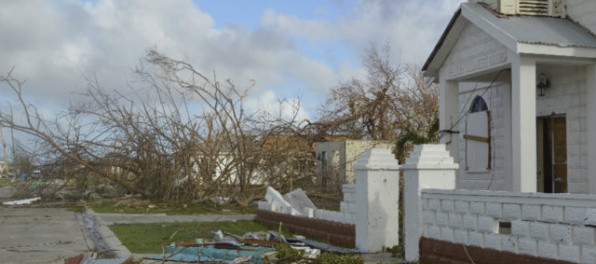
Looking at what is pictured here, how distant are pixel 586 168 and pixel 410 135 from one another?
3704mm

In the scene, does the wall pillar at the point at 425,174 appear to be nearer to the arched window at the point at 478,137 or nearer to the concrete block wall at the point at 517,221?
the concrete block wall at the point at 517,221

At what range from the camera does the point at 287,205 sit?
1543 cm

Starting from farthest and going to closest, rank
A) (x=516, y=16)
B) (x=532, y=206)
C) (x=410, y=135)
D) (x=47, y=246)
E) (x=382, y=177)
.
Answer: (x=410, y=135) → (x=516, y=16) → (x=47, y=246) → (x=382, y=177) → (x=532, y=206)

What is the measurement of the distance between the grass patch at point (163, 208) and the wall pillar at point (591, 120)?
35.6 ft

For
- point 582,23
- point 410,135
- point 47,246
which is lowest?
point 47,246

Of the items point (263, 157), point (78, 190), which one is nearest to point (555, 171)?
point (263, 157)

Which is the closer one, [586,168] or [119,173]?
[586,168]

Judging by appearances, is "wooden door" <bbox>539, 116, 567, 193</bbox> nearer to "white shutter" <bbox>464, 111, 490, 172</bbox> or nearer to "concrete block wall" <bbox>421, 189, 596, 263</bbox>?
"white shutter" <bbox>464, 111, 490, 172</bbox>

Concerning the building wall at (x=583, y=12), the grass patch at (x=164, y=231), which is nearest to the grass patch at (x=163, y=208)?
the grass patch at (x=164, y=231)

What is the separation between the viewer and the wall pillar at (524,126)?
1171 cm

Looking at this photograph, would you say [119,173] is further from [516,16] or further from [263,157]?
[516,16]

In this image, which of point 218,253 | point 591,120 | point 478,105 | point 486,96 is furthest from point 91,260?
point 478,105

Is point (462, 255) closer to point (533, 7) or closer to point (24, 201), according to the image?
point (533, 7)

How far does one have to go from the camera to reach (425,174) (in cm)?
959
